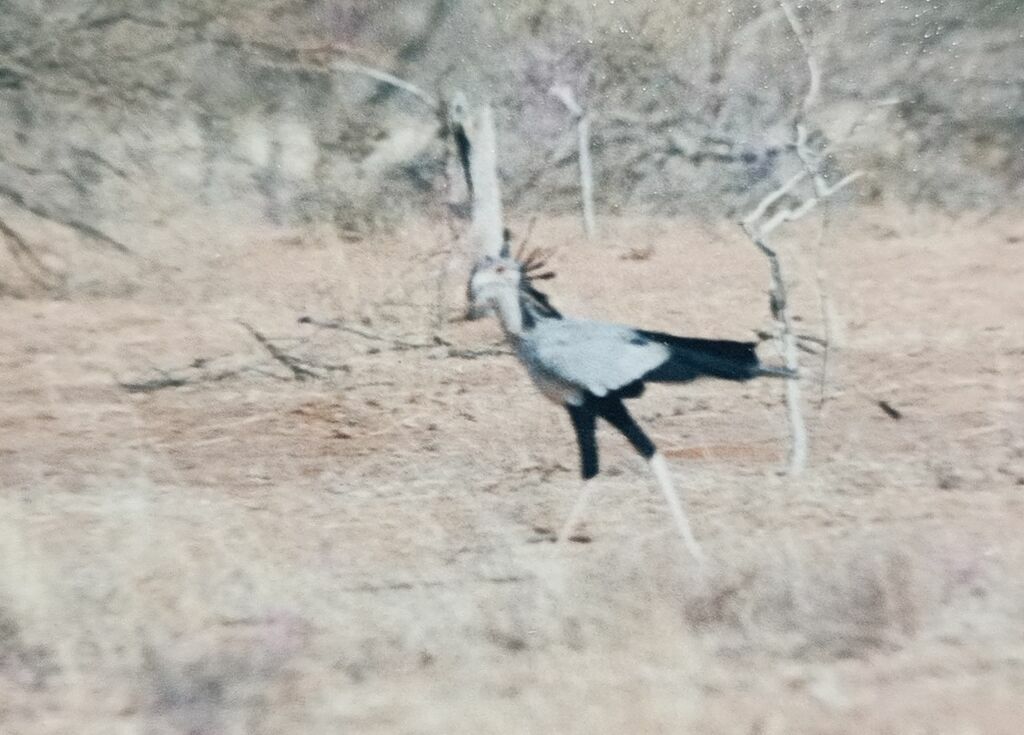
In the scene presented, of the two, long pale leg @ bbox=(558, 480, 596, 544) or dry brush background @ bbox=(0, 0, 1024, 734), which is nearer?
dry brush background @ bbox=(0, 0, 1024, 734)

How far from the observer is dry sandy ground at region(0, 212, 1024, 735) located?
4.12 feet

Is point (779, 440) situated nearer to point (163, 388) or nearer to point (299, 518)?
point (299, 518)

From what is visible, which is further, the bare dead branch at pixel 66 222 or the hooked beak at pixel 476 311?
the hooked beak at pixel 476 311

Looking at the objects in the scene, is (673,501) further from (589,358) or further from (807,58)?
(807,58)

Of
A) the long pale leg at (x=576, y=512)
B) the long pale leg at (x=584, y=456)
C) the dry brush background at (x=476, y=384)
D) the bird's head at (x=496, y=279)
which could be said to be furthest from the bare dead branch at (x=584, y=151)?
the long pale leg at (x=576, y=512)

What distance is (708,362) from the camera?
1315 mm

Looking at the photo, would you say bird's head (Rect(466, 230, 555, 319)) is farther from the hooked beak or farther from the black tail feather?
the black tail feather

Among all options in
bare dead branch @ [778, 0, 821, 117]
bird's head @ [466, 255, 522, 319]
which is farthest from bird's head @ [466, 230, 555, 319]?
bare dead branch @ [778, 0, 821, 117]

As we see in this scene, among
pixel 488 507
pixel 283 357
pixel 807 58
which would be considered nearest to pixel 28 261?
pixel 283 357

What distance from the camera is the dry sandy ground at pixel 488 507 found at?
126 centimetres

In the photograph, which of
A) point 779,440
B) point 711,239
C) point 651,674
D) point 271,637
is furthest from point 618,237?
point 271,637

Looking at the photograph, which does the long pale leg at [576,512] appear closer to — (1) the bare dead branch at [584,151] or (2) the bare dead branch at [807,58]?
(1) the bare dead branch at [584,151]

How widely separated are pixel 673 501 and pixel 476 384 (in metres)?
0.32

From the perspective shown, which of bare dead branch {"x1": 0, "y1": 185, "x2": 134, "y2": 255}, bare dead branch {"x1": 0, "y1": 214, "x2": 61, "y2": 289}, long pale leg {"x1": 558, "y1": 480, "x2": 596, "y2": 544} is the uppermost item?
bare dead branch {"x1": 0, "y1": 185, "x2": 134, "y2": 255}
